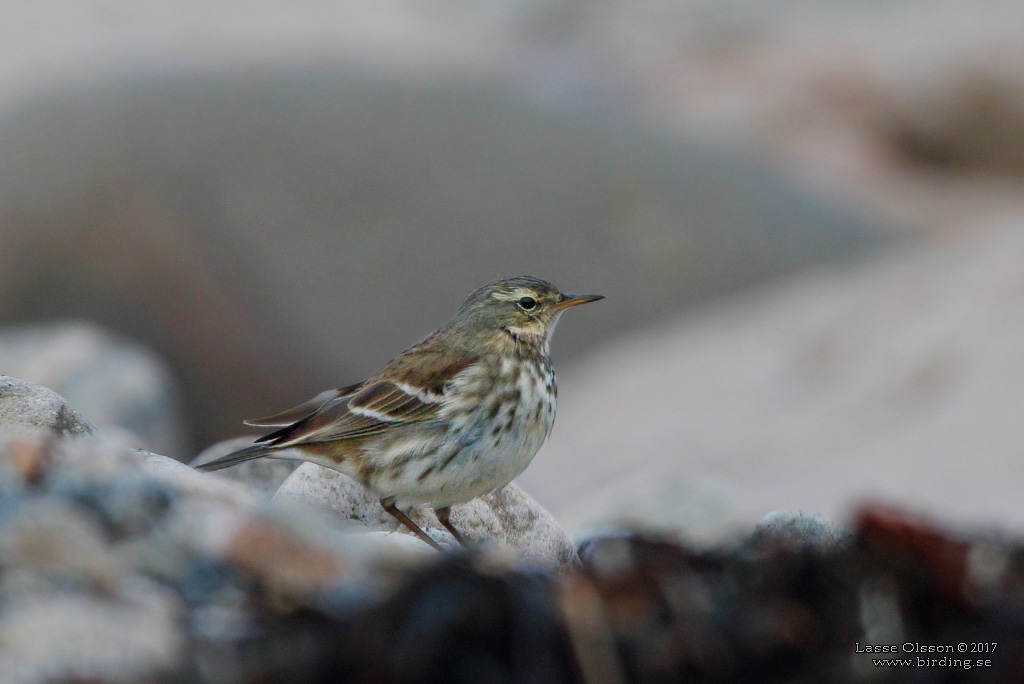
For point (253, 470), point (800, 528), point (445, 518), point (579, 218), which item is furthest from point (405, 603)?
point (579, 218)

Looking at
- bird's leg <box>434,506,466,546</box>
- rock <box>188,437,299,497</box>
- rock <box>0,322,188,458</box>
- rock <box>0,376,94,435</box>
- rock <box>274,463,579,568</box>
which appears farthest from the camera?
rock <box>0,322,188,458</box>

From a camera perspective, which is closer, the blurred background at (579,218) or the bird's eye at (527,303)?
the bird's eye at (527,303)

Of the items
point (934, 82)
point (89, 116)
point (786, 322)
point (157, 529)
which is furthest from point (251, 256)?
point (157, 529)

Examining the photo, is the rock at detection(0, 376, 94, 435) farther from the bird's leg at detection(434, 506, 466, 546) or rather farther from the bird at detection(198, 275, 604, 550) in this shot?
the bird's leg at detection(434, 506, 466, 546)

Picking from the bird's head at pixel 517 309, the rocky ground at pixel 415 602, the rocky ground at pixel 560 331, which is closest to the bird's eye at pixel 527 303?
the bird's head at pixel 517 309

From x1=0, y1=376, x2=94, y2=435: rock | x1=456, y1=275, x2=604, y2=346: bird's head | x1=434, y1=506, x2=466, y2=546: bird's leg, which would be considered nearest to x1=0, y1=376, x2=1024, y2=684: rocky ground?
x1=0, y1=376, x2=94, y2=435: rock

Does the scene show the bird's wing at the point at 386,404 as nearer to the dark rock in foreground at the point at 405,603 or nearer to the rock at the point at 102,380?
the dark rock in foreground at the point at 405,603
